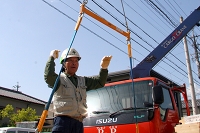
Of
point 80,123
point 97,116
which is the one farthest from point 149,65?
point 80,123

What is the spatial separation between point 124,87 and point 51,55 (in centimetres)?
242

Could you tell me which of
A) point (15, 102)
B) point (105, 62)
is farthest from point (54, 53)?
point (15, 102)

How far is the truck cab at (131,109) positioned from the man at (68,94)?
1311 millimetres

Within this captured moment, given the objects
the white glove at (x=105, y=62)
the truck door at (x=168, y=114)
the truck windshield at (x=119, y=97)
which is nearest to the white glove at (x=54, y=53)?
the white glove at (x=105, y=62)

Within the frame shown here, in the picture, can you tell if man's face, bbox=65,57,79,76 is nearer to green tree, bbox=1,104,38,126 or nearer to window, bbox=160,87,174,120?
window, bbox=160,87,174,120

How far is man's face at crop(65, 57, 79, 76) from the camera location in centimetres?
314

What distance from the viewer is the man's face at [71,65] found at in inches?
124

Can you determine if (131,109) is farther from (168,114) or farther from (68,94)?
(68,94)

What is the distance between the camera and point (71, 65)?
315 cm

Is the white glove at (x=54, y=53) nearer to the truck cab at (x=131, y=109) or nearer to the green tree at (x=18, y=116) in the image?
the truck cab at (x=131, y=109)

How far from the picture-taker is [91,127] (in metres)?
4.70

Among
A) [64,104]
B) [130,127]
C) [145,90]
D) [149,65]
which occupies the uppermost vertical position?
[149,65]

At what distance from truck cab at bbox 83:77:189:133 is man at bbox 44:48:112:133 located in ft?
4.30

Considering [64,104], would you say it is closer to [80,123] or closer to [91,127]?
[80,123]
